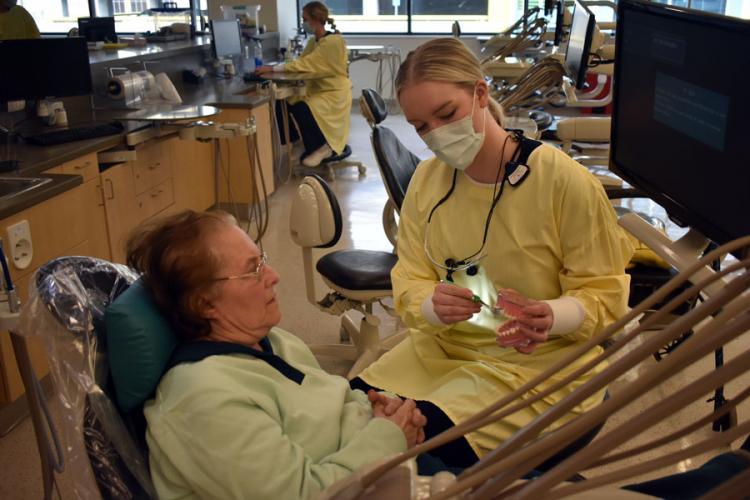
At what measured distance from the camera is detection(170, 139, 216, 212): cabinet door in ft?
14.4

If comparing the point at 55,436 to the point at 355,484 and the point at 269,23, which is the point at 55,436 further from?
the point at 269,23

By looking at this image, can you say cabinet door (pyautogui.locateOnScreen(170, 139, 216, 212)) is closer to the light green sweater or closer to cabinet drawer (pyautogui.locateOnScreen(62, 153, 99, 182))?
cabinet drawer (pyautogui.locateOnScreen(62, 153, 99, 182))

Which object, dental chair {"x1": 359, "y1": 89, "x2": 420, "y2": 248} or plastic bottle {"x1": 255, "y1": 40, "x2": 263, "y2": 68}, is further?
plastic bottle {"x1": 255, "y1": 40, "x2": 263, "y2": 68}

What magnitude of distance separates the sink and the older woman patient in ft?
4.86

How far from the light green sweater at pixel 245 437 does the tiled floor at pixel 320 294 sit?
8.0 inches

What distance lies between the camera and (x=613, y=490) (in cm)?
69

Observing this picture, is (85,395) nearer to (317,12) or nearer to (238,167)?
(238,167)

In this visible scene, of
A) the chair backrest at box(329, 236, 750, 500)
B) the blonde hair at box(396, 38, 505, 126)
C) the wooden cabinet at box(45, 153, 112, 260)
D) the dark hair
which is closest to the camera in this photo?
the chair backrest at box(329, 236, 750, 500)

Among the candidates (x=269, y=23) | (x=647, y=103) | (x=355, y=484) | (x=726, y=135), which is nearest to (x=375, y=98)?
(x=647, y=103)

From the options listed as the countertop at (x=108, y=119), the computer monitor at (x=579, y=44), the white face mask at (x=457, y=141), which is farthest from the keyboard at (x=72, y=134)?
the white face mask at (x=457, y=141)

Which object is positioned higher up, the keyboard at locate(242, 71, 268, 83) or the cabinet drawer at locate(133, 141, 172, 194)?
the keyboard at locate(242, 71, 268, 83)

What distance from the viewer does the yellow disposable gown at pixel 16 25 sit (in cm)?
503

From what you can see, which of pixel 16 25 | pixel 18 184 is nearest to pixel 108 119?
pixel 18 184

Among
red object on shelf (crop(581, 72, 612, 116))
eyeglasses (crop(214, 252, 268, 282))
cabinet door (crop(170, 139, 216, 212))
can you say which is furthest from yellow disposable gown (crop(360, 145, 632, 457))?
cabinet door (crop(170, 139, 216, 212))
